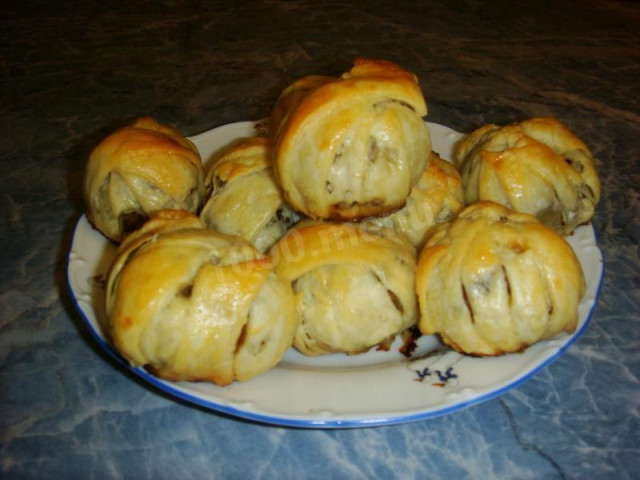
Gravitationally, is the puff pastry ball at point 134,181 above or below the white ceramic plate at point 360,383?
above

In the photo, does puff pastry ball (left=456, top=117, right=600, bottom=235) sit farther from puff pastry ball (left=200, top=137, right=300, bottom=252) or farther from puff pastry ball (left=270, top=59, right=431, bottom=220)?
puff pastry ball (left=200, top=137, right=300, bottom=252)

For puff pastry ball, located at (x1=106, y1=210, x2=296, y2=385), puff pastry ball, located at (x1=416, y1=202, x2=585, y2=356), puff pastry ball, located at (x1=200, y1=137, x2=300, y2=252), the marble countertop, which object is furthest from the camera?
puff pastry ball, located at (x1=200, y1=137, x2=300, y2=252)

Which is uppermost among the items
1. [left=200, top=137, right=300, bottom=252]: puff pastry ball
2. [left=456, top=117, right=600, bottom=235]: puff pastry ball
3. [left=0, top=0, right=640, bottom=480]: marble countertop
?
[left=456, top=117, right=600, bottom=235]: puff pastry ball

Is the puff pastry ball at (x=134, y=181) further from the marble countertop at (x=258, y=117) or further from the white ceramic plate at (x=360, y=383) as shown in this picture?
the marble countertop at (x=258, y=117)

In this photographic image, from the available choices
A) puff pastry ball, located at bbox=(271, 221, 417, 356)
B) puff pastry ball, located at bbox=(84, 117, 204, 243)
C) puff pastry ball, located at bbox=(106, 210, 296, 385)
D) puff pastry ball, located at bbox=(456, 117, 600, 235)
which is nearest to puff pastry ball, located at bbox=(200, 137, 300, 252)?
puff pastry ball, located at bbox=(84, 117, 204, 243)

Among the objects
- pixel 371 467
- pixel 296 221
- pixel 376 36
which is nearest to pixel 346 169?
pixel 296 221

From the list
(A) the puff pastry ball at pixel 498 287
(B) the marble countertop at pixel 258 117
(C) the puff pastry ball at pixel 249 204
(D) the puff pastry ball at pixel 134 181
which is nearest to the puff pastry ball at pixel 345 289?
(A) the puff pastry ball at pixel 498 287
